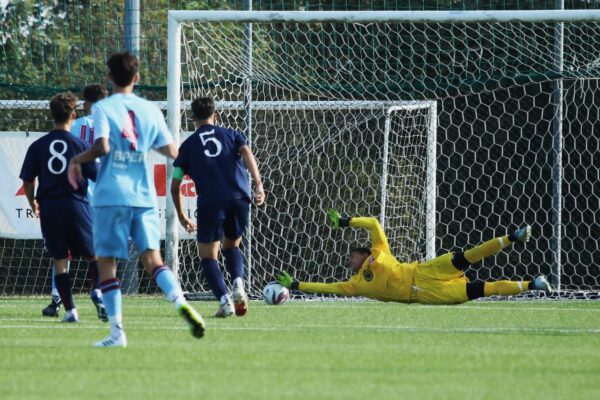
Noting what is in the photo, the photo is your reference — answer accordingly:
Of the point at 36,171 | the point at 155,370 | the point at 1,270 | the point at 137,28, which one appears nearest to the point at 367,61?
the point at 137,28

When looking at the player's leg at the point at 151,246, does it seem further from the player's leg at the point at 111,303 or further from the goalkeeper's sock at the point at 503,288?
the goalkeeper's sock at the point at 503,288

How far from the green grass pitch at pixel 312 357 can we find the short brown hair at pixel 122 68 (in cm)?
153

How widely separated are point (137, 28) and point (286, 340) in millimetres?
6729

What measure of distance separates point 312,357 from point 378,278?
4.39m

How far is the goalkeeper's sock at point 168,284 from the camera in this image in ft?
24.4

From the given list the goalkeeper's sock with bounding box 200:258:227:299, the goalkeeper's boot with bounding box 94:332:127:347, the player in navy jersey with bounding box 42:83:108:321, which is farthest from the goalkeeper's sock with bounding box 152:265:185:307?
the goalkeeper's sock with bounding box 200:258:227:299

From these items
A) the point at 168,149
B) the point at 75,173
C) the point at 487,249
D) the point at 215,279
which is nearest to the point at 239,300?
the point at 215,279

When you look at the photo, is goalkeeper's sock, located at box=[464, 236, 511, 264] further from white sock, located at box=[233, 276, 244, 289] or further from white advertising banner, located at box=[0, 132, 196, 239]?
white advertising banner, located at box=[0, 132, 196, 239]

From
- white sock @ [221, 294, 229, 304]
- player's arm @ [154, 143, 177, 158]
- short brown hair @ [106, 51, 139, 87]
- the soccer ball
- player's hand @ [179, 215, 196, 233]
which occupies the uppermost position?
short brown hair @ [106, 51, 139, 87]

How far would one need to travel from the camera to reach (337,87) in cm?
1360

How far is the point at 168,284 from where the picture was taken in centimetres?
755

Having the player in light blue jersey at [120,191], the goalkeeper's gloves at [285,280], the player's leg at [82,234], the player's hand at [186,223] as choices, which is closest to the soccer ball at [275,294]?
the goalkeeper's gloves at [285,280]

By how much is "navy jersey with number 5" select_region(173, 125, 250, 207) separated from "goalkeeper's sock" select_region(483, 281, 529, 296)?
2345 mm

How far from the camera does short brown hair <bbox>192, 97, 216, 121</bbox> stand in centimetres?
1006
